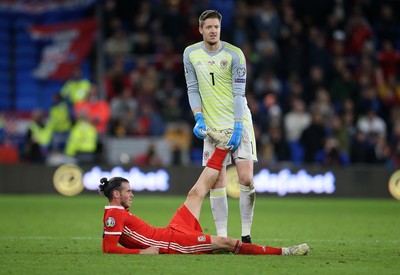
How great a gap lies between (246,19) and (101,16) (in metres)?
3.60

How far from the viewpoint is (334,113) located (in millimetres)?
21422

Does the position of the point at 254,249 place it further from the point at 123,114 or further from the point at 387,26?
the point at 387,26

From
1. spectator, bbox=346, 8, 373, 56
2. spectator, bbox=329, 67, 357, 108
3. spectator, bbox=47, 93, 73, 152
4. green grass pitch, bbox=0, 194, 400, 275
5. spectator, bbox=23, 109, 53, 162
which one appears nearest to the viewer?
green grass pitch, bbox=0, 194, 400, 275

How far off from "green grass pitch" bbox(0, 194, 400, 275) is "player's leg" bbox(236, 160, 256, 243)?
2.57 ft

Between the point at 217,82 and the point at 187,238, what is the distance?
1731mm

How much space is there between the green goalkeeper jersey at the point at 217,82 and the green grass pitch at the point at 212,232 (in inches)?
62.1

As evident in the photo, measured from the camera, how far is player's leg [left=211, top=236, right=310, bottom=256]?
8883 millimetres

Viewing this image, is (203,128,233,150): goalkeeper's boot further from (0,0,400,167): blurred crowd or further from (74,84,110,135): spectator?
(74,84,110,135): spectator

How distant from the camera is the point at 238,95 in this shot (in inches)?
376

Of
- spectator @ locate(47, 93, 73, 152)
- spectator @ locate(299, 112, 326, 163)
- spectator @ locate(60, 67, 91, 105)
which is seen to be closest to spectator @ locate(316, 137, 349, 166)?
spectator @ locate(299, 112, 326, 163)

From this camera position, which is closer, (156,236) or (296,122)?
(156,236)

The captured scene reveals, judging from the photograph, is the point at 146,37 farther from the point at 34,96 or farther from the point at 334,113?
the point at 334,113

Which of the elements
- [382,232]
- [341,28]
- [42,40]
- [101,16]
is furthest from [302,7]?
[382,232]

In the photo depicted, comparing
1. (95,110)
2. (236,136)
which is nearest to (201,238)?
(236,136)
